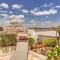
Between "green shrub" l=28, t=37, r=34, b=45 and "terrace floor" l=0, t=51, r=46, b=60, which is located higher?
"green shrub" l=28, t=37, r=34, b=45

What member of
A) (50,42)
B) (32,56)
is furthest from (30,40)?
→ (32,56)

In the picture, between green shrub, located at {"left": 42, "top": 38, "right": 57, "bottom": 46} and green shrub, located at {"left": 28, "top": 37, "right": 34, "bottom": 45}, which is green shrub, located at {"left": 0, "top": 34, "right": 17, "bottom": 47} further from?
green shrub, located at {"left": 42, "top": 38, "right": 57, "bottom": 46}

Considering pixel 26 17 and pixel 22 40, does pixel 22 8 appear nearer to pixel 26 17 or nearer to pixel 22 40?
pixel 26 17

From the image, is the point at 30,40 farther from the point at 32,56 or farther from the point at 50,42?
the point at 32,56

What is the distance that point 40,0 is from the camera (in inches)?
216

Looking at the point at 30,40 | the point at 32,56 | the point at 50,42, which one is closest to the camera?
the point at 32,56

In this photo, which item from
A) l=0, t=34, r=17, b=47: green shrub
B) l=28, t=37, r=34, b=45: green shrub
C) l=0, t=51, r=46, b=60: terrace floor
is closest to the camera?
l=0, t=51, r=46, b=60: terrace floor

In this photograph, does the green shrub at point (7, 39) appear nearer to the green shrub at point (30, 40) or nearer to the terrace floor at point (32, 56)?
the green shrub at point (30, 40)

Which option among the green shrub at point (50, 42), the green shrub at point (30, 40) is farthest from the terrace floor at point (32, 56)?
the green shrub at point (30, 40)

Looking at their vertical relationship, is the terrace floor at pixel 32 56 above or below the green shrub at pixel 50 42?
below

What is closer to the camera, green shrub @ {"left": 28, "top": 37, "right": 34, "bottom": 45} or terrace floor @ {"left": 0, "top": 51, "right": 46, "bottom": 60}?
terrace floor @ {"left": 0, "top": 51, "right": 46, "bottom": 60}

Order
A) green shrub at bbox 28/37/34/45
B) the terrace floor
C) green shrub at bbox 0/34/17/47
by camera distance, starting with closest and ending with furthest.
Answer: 1. the terrace floor
2. green shrub at bbox 0/34/17/47
3. green shrub at bbox 28/37/34/45

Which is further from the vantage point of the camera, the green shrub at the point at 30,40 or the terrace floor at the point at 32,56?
the green shrub at the point at 30,40

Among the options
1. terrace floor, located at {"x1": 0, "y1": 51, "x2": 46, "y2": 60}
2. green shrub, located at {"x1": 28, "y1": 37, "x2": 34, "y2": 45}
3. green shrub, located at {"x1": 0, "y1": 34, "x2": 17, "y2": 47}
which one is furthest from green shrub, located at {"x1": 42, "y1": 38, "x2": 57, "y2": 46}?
green shrub, located at {"x1": 0, "y1": 34, "x2": 17, "y2": 47}
